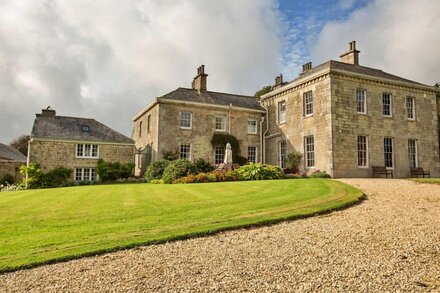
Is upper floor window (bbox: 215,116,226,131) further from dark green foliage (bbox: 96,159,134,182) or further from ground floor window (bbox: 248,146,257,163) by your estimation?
dark green foliage (bbox: 96,159,134,182)

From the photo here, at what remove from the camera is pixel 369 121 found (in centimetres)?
2142

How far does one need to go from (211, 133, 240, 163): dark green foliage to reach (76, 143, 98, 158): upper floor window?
9373 millimetres

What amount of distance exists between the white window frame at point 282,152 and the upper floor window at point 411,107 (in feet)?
27.2

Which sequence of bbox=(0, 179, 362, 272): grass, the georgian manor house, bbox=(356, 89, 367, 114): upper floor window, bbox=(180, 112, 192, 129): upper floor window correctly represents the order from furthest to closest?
bbox=(180, 112, 192, 129): upper floor window → bbox=(356, 89, 367, 114): upper floor window → the georgian manor house → bbox=(0, 179, 362, 272): grass

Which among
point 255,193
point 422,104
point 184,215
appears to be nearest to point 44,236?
point 184,215

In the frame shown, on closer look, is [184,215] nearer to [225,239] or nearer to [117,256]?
[225,239]

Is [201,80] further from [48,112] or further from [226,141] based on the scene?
[48,112]

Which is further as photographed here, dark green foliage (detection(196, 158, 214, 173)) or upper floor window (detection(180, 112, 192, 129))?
upper floor window (detection(180, 112, 192, 129))

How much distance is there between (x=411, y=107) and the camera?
921 inches

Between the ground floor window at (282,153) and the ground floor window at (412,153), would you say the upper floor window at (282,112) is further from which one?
the ground floor window at (412,153)

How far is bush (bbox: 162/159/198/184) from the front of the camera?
19250 mm

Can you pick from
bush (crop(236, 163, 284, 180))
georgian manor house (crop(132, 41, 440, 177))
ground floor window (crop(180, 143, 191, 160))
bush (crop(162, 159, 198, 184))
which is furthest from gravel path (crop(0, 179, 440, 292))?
ground floor window (crop(180, 143, 191, 160))

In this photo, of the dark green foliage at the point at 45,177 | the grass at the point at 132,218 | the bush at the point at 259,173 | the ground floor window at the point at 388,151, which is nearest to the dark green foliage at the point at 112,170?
the dark green foliage at the point at 45,177

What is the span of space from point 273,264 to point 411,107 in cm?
2243
